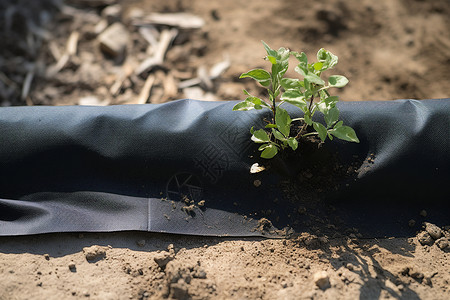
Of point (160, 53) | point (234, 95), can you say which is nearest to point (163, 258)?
point (234, 95)

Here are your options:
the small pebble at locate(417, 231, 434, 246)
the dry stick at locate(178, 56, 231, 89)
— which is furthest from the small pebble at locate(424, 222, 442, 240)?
the dry stick at locate(178, 56, 231, 89)

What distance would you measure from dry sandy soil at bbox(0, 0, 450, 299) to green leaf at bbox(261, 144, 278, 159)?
1.16ft

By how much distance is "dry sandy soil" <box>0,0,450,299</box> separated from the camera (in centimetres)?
151

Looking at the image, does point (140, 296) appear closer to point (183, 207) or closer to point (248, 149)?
point (183, 207)

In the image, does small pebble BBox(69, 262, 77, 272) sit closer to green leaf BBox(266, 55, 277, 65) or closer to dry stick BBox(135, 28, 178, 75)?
green leaf BBox(266, 55, 277, 65)

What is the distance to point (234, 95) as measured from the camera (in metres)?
2.93

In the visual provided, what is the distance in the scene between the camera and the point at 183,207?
1.74 metres

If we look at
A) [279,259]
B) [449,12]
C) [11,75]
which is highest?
[449,12]

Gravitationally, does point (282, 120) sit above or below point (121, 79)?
above

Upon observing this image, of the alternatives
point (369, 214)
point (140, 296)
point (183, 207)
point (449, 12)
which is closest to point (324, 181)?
point (369, 214)

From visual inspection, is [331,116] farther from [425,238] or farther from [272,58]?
[425,238]

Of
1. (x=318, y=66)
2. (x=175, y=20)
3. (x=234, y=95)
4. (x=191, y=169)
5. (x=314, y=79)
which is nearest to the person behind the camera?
(x=314, y=79)

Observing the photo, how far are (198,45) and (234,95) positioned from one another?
636 mm

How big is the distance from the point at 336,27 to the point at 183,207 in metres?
2.34
